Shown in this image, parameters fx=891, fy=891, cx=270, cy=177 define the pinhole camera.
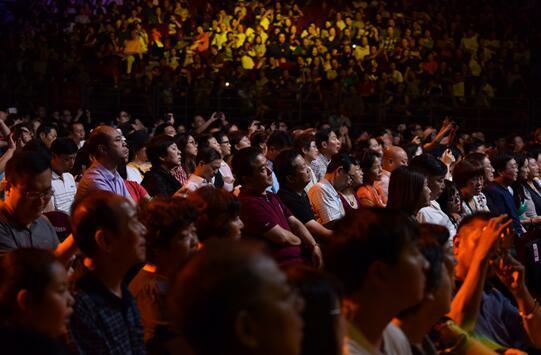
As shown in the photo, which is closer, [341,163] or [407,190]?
[407,190]

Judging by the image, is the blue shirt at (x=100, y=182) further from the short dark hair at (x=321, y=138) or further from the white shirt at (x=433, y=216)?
the short dark hair at (x=321, y=138)

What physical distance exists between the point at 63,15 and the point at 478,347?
19.3 meters

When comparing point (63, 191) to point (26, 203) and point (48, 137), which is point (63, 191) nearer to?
point (26, 203)

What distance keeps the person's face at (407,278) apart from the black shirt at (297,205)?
144 inches

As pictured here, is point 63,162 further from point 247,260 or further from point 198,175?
point 247,260

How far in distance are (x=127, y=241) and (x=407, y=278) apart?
3.73 ft

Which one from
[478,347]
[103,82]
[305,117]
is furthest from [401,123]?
[478,347]

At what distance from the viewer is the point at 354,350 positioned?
2.69 metres

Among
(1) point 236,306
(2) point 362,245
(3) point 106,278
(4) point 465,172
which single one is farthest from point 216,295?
(4) point 465,172

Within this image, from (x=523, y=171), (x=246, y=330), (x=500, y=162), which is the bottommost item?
(x=523, y=171)

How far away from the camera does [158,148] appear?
23.8 feet

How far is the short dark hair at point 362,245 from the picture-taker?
2.84 metres

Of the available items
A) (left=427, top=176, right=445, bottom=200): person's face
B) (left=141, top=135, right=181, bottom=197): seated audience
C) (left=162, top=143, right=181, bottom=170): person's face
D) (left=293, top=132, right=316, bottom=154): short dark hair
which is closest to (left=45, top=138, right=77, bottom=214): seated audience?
(left=141, top=135, right=181, bottom=197): seated audience

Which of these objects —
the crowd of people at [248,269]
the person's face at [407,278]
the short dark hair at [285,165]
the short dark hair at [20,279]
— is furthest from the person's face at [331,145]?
the short dark hair at [20,279]
